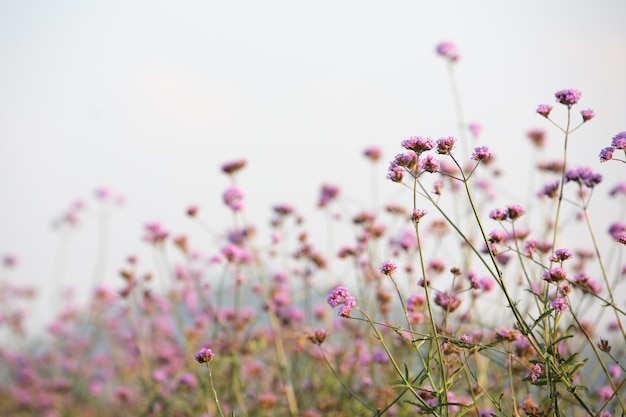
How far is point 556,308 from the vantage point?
8.59ft

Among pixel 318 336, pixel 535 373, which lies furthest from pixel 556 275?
pixel 318 336

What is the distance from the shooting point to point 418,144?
9.04ft

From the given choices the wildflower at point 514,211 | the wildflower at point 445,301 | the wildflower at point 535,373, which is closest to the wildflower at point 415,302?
the wildflower at point 445,301

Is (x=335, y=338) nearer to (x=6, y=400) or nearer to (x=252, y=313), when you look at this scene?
(x=252, y=313)

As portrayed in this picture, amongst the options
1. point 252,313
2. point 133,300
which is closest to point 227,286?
point 252,313

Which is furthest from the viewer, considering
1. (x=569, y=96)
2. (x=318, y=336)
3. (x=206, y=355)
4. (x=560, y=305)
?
(x=318, y=336)

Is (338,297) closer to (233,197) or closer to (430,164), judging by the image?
(430,164)

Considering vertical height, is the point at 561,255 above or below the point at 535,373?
above

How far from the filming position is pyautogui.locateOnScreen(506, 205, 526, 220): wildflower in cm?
307

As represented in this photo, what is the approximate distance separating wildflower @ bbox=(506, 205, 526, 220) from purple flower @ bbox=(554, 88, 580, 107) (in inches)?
21.1

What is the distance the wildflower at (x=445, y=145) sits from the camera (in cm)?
274

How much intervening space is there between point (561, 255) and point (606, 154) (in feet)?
1.63

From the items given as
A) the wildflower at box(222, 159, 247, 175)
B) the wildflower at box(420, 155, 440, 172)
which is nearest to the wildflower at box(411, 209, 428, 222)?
the wildflower at box(420, 155, 440, 172)

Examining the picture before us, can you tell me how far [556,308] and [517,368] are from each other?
0.95 meters
